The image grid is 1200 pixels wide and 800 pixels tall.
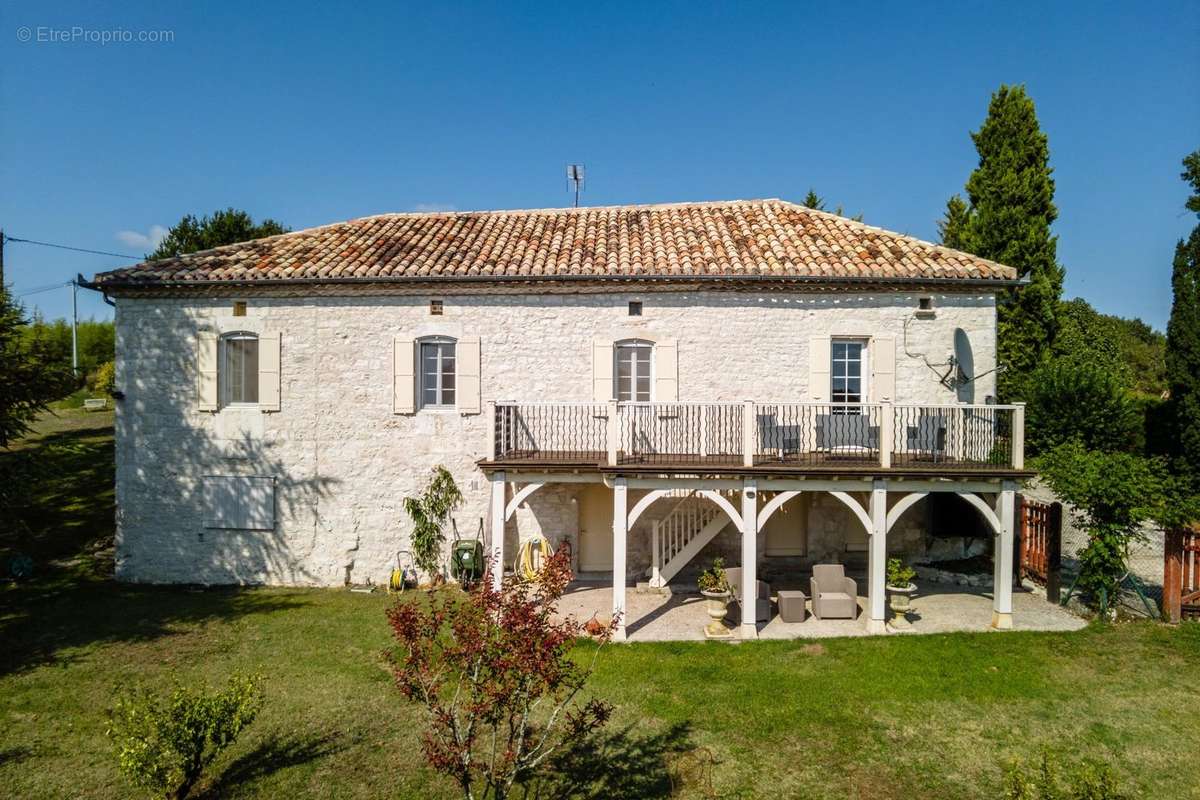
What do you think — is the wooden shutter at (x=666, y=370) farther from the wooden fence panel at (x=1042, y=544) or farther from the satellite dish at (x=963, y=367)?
the wooden fence panel at (x=1042, y=544)

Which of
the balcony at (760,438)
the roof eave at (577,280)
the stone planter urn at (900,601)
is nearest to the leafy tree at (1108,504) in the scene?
the balcony at (760,438)

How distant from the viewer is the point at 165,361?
12.0 meters

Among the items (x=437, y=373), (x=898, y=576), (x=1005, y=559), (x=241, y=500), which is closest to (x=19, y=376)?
(x=241, y=500)

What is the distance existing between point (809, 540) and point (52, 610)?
13886 millimetres

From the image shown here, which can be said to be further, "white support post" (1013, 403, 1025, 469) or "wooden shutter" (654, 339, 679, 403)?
"wooden shutter" (654, 339, 679, 403)

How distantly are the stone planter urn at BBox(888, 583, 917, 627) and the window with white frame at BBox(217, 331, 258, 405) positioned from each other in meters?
12.3

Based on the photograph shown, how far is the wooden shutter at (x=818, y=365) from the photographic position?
38.1 ft

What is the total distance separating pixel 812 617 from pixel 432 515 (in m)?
7.19

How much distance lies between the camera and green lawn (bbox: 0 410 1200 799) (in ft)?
18.8

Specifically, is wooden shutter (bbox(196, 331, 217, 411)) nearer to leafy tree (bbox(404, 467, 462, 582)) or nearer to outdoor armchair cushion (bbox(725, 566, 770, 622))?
leafy tree (bbox(404, 467, 462, 582))

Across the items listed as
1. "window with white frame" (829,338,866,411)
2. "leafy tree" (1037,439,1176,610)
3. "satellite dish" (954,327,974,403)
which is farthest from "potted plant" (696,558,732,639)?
"satellite dish" (954,327,974,403)

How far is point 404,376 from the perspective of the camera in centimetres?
1180

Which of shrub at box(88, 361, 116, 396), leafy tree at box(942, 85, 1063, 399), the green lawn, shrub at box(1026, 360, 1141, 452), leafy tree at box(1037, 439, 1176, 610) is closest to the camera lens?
the green lawn

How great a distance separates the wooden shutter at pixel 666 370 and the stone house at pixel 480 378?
0.13ft
